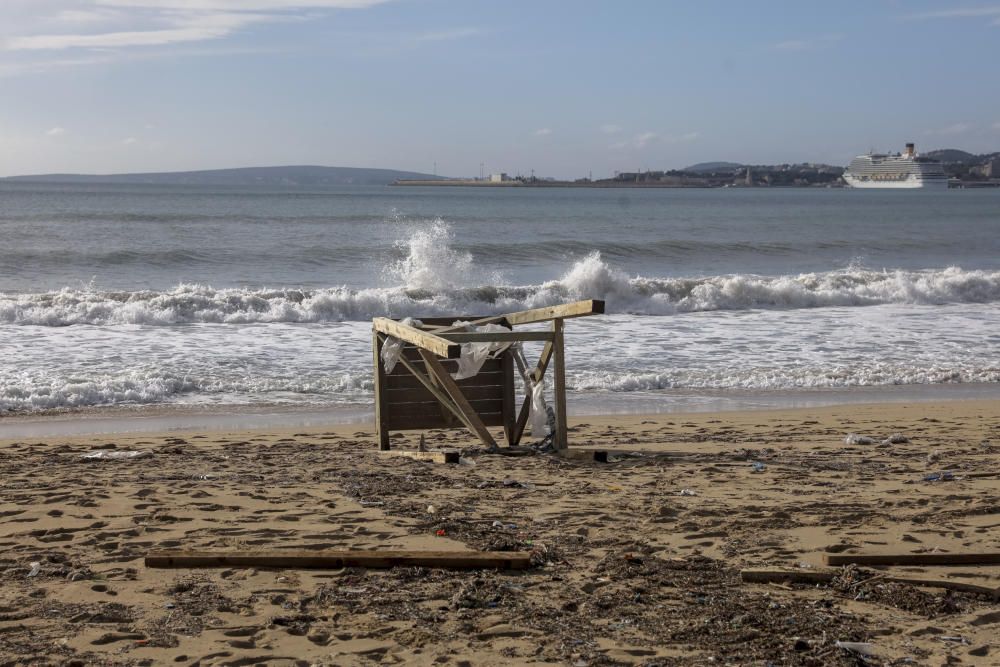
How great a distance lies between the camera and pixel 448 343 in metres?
6.86

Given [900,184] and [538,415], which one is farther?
[900,184]

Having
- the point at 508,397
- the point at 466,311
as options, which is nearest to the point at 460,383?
the point at 508,397

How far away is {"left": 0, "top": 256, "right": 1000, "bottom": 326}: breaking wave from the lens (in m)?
17.3

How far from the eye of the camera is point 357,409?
10.8m

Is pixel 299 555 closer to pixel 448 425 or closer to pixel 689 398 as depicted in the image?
pixel 448 425

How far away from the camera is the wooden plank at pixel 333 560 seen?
5055 mm

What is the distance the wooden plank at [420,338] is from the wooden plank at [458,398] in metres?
0.20

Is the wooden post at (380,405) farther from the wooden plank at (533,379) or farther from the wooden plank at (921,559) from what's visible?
the wooden plank at (921,559)

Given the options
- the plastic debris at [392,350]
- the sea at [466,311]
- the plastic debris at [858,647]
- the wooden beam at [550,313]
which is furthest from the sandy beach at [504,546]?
the sea at [466,311]

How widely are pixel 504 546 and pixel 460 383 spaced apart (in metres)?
3.22

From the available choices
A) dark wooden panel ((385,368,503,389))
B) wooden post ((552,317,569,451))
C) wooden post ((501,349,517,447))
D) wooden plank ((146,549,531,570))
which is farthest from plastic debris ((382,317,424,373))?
wooden plank ((146,549,531,570))

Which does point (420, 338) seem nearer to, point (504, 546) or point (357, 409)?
point (504, 546)

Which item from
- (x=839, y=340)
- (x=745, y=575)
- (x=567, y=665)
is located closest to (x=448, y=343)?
(x=745, y=575)

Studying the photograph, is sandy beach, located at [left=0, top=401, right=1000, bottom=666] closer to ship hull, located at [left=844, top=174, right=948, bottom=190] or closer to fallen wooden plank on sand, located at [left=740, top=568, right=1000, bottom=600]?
fallen wooden plank on sand, located at [left=740, top=568, right=1000, bottom=600]
